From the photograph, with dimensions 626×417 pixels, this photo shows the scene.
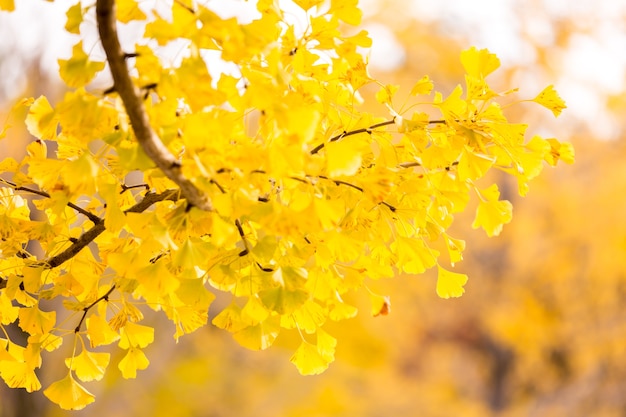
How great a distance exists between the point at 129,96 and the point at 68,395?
0.28m

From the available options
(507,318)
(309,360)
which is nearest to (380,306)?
(309,360)

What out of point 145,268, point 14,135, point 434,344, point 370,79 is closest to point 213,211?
point 145,268

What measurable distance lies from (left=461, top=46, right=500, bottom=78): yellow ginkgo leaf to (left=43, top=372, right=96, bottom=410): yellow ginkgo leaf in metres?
0.39

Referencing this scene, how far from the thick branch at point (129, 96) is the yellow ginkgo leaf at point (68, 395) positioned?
244mm

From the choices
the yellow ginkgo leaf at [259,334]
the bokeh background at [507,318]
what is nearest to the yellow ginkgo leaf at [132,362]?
the yellow ginkgo leaf at [259,334]

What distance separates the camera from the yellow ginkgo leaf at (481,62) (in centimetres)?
48

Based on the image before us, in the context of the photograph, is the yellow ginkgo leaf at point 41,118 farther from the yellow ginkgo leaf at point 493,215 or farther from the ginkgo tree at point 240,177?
the yellow ginkgo leaf at point 493,215

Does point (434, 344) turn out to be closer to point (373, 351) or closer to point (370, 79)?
point (373, 351)

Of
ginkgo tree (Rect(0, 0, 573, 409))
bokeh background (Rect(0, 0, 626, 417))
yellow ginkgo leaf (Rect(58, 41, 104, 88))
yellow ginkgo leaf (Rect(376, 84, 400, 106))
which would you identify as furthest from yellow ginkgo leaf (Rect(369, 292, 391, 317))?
bokeh background (Rect(0, 0, 626, 417))

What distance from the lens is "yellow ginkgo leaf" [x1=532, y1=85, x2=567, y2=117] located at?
18.8 inches

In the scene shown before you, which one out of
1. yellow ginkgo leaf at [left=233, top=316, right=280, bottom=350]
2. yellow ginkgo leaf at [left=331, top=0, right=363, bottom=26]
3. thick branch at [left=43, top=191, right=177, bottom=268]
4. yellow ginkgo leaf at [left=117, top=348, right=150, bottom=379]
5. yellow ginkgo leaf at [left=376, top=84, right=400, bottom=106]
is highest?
yellow ginkgo leaf at [left=331, top=0, right=363, bottom=26]

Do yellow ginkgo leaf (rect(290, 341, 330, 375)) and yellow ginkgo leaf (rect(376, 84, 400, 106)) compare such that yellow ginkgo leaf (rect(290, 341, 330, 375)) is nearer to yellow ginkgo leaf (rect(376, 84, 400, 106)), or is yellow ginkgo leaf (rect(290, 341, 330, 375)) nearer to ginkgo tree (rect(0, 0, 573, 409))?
ginkgo tree (rect(0, 0, 573, 409))

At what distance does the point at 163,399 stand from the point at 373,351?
149 centimetres

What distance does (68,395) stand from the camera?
504mm
